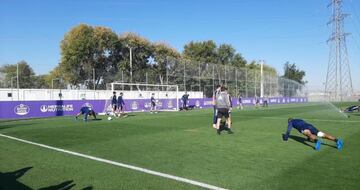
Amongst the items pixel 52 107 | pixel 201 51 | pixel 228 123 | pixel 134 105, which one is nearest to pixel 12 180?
pixel 228 123

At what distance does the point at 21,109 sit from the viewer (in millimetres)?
27719

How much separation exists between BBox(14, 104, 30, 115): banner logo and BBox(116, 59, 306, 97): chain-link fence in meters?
18.0

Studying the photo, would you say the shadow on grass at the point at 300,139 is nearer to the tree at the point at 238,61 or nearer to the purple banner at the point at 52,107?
the purple banner at the point at 52,107

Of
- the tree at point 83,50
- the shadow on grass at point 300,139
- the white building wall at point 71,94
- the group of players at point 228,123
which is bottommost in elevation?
the shadow on grass at point 300,139

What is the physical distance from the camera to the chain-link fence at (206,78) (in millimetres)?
48566

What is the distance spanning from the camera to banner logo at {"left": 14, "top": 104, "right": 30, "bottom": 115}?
27447 millimetres

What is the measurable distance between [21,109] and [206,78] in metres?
31.6

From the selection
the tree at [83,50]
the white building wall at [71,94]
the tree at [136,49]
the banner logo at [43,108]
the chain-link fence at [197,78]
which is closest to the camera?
the banner logo at [43,108]

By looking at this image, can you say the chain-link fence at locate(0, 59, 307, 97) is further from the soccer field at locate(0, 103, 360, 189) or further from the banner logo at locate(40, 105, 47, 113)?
the soccer field at locate(0, 103, 360, 189)

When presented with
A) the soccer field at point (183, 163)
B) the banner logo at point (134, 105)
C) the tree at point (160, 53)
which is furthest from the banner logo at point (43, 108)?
the tree at point (160, 53)

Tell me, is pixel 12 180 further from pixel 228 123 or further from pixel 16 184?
pixel 228 123

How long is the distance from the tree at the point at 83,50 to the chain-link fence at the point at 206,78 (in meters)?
6.84

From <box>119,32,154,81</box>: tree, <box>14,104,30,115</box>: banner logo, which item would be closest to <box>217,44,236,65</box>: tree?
<box>119,32,154,81</box>: tree

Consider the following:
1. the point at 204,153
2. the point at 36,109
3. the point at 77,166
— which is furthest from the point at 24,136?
the point at 36,109
